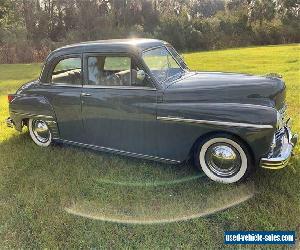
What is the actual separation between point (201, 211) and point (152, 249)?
0.79 meters

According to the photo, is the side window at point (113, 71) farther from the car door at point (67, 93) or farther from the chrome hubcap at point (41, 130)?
the chrome hubcap at point (41, 130)

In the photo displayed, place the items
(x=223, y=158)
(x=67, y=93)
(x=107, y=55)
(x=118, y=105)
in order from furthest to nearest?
(x=67, y=93) < (x=107, y=55) < (x=118, y=105) < (x=223, y=158)

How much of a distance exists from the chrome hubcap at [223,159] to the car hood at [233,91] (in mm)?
612

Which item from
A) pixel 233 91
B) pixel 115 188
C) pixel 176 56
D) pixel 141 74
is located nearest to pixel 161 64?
pixel 141 74

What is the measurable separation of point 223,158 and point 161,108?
39.7 inches

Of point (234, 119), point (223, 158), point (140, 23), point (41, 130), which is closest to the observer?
point (234, 119)

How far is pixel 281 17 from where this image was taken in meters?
29.7

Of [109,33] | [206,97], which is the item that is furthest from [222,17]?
[206,97]

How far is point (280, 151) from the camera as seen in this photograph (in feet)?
14.1

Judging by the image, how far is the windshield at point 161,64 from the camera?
15.6 ft

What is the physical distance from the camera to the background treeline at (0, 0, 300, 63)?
27328 mm

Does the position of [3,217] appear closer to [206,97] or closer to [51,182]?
[51,182]

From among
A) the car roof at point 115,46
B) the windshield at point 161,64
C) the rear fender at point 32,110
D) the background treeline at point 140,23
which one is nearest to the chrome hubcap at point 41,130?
the rear fender at point 32,110

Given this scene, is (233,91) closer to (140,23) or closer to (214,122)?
(214,122)
